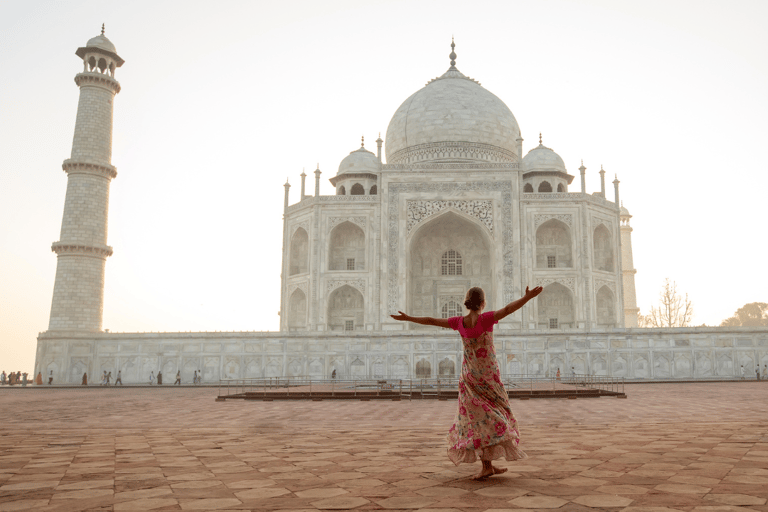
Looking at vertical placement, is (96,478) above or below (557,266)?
below

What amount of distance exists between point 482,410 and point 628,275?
114 feet

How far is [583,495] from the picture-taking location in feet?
10.4

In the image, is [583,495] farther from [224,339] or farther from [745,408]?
[224,339]

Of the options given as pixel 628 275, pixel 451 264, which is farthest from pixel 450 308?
pixel 628 275

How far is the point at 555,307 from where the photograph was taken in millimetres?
27797

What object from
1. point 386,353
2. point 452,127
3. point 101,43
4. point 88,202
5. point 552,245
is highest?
point 101,43

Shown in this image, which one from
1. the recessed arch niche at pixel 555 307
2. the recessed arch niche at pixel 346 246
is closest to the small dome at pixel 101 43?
the recessed arch niche at pixel 346 246

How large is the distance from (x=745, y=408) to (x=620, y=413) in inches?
81.4

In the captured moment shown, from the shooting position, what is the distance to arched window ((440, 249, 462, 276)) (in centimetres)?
2908

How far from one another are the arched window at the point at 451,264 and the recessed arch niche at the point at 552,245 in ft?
11.7

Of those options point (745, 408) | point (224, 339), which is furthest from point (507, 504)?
point (224, 339)

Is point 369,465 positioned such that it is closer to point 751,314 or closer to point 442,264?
point 442,264

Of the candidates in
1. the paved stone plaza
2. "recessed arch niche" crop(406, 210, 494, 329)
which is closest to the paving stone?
the paved stone plaza

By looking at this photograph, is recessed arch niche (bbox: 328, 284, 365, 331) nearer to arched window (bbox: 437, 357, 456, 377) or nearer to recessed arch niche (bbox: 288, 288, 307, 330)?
recessed arch niche (bbox: 288, 288, 307, 330)
